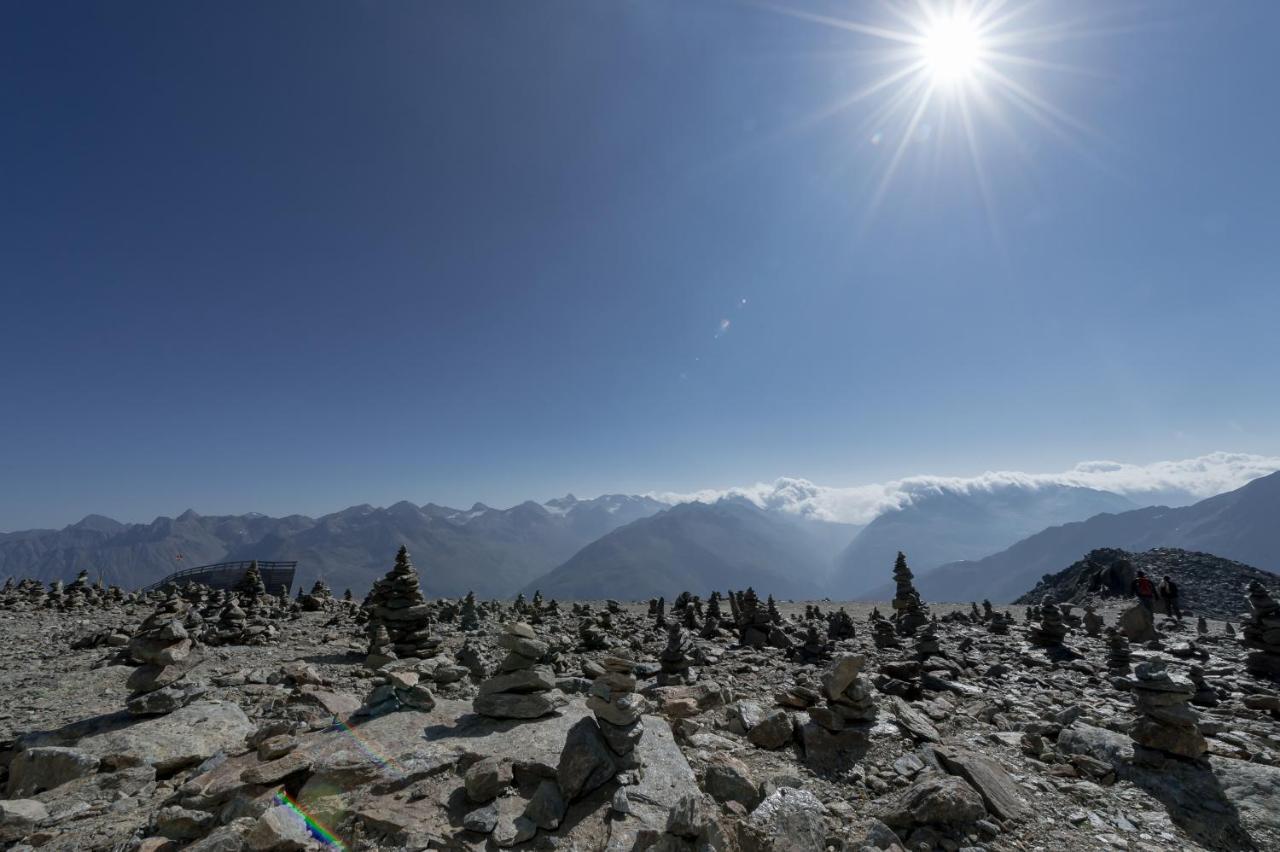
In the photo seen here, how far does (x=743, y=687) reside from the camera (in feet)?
54.7

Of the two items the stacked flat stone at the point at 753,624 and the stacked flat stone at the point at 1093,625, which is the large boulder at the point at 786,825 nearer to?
the stacked flat stone at the point at 753,624

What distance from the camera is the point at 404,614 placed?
21484 millimetres

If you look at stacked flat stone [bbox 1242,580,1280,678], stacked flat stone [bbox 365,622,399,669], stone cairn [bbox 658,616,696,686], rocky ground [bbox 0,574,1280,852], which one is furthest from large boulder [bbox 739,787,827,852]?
stacked flat stone [bbox 1242,580,1280,678]

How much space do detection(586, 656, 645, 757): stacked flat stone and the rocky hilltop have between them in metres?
55.0

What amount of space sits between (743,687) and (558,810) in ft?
33.7

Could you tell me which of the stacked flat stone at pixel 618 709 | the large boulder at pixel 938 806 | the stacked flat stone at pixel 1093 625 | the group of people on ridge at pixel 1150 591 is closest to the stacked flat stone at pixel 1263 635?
the stacked flat stone at pixel 1093 625

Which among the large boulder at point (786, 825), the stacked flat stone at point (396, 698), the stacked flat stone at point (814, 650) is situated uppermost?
the stacked flat stone at point (396, 698)

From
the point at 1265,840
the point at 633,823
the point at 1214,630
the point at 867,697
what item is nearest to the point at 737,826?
the point at 633,823

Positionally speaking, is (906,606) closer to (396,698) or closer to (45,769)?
(396,698)

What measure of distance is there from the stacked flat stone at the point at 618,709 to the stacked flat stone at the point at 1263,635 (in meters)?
24.7

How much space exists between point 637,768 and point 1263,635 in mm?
26652

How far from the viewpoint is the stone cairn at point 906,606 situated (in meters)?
29.1

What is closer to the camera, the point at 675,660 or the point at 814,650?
the point at 675,660

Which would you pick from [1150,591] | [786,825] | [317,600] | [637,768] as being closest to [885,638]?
[786,825]
